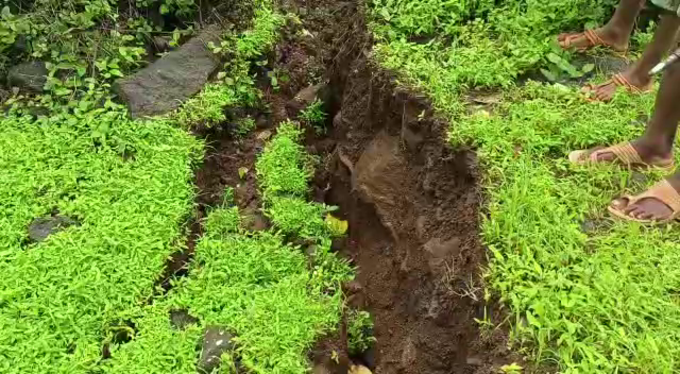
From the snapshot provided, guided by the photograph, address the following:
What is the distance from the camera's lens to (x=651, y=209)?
302cm

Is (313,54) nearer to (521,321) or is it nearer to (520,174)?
(520,174)

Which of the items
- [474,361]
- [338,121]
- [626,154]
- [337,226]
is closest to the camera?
[474,361]

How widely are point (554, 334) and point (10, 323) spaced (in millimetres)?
2420

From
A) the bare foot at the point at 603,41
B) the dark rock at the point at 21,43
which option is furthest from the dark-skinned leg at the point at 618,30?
the dark rock at the point at 21,43

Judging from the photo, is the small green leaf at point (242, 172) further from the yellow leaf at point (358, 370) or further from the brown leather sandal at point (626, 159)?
the brown leather sandal at point (626, 159)

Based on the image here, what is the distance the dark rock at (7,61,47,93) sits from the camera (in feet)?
15.0

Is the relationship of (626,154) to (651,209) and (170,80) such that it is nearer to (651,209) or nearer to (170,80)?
(651,209)

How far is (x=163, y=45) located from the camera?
5.10 meters

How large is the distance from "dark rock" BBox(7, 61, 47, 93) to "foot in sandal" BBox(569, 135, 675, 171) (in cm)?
337

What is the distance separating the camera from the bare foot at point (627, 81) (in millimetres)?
3824

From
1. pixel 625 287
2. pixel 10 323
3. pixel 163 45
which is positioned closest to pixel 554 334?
pixel 625 287

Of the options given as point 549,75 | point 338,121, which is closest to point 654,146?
point 549,75

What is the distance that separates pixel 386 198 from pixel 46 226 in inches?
73.9

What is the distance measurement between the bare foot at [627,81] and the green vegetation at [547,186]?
2.5 inches
